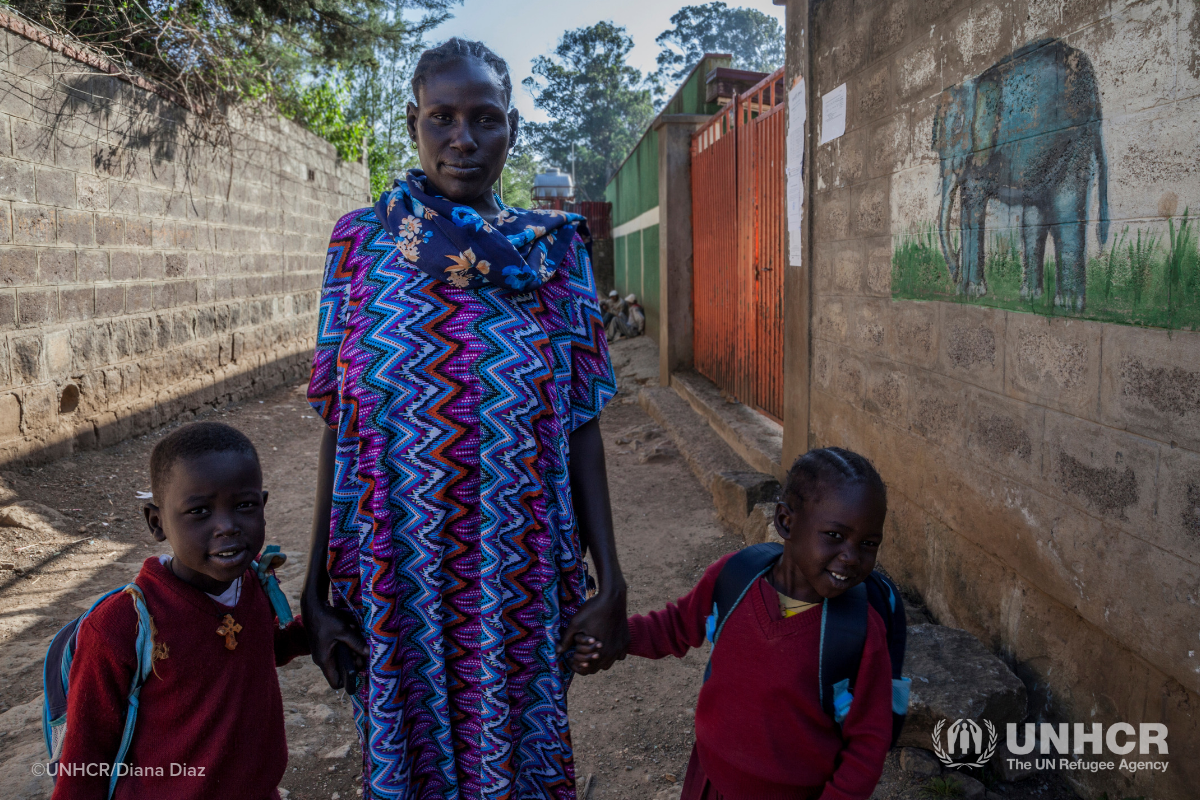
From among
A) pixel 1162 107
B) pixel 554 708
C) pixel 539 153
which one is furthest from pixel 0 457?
pixel 539 153

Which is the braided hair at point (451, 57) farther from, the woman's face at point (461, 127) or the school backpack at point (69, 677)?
the school backpack at point (69, 677)

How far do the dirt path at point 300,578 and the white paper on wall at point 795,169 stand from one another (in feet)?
5.34

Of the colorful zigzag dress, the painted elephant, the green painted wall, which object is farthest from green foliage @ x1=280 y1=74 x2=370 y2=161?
the colorful zigzag dress

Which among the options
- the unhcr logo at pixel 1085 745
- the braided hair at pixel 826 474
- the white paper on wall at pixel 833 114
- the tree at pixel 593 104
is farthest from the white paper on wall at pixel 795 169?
the tree at pixel 593 104

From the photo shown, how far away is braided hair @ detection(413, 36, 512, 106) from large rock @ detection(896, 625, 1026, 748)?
189cm

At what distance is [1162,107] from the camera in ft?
5.76

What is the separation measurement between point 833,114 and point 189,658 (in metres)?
3.49

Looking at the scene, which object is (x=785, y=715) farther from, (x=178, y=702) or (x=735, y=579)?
(x=178, y=702)

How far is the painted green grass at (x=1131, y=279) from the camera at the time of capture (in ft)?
5.65

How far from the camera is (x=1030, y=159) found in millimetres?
2264

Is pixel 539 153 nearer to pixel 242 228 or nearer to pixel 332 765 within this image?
pixel 242 228

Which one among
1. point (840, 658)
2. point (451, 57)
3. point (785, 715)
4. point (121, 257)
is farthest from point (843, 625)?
point (121, 257)

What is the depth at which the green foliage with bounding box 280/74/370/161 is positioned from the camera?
959cm

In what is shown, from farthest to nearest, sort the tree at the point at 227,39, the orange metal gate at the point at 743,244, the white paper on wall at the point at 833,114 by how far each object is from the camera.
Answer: the tree at the point at 227,39, the orange metal gate at the point at 743,244, the white paper on wall at the point at 833,114
